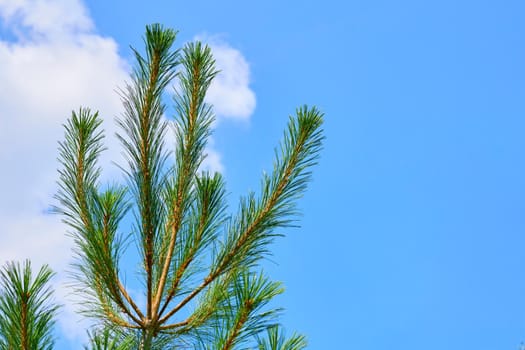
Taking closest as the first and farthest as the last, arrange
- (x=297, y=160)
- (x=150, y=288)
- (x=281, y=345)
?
1. (x=281, y=345)
2. (x=150, y=288)
3. (x=297, y=160)

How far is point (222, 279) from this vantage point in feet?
12.6

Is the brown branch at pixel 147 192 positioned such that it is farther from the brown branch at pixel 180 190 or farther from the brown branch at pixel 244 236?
the brown branch at pixel 244 236

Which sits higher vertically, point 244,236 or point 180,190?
point 180,190

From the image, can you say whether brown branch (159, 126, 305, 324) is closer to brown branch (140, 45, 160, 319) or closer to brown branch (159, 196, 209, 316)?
brown branch (159, 196, 209, 316)

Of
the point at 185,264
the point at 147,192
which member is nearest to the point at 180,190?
the point at 147,192

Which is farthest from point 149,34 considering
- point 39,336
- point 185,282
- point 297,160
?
point 39,336

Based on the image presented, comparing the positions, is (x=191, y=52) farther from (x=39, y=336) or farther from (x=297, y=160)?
(x=39, y=336)

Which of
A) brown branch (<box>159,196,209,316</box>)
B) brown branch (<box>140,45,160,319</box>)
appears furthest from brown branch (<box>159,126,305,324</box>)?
brown branch (<box>140,45,160,319</box>)

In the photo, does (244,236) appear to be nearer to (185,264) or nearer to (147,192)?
(185,264)

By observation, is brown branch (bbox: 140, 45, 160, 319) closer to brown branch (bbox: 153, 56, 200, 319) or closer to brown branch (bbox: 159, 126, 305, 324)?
brown branch (bbox: 153, 56, 200, 319)

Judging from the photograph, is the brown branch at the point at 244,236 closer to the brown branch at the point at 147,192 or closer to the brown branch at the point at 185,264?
the brown branch at the point at 185,264

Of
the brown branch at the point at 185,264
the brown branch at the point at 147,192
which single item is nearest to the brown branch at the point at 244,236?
the brown branch at the point at 185,264

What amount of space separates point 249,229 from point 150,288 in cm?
56

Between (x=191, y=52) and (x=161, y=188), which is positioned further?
(x=191, y=52)
